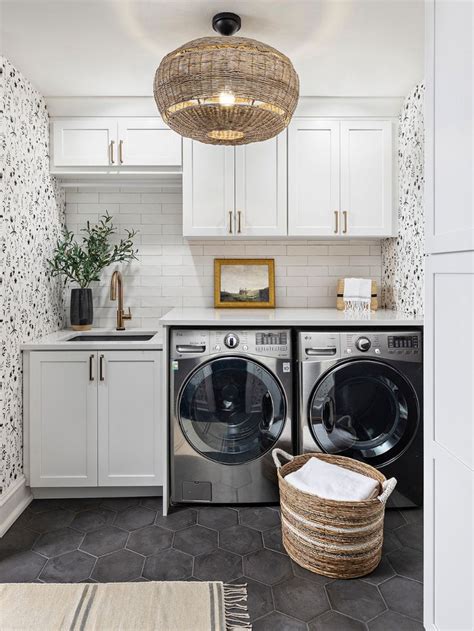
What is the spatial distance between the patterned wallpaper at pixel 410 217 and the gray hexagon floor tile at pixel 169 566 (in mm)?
1799

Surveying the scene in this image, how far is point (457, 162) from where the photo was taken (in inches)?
48.7

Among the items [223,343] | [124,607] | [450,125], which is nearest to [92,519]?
[124,607]

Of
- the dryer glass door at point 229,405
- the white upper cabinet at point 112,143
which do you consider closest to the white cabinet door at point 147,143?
the white upper cabinet at point 112,143

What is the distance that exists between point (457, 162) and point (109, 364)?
2.05 metres

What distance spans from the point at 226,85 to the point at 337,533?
1869 millimetres

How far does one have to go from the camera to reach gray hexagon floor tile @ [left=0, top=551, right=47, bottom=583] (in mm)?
1963

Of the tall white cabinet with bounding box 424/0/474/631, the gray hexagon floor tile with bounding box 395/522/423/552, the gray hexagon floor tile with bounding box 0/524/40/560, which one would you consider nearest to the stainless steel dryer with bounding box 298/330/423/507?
the gray hexagon floor tile with bounding box 395/522/423/552

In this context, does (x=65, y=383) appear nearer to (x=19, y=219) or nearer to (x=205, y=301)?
(x=19, y=219)

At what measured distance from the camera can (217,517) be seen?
2502 millimetres

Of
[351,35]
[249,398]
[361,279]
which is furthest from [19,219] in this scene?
[361,279]

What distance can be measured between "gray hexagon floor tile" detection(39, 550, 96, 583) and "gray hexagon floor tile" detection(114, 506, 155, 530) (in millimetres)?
298

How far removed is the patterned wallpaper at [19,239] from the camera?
240cm

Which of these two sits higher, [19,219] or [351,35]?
[351,35]

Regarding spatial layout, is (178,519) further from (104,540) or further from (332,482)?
(332,482)
